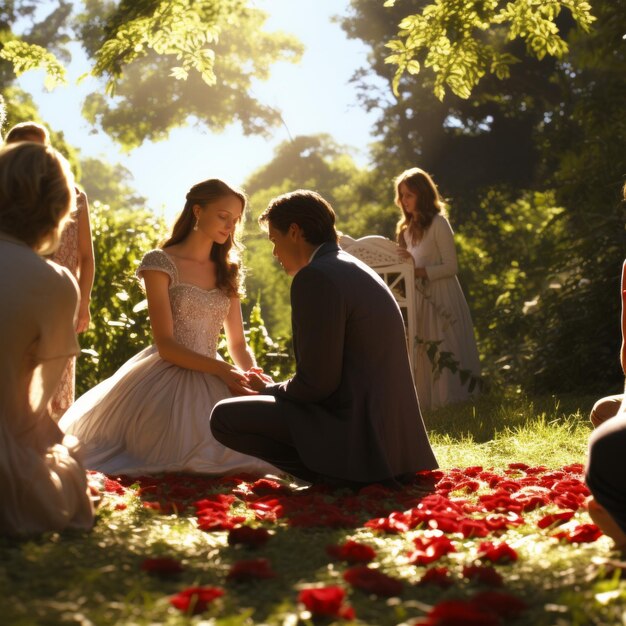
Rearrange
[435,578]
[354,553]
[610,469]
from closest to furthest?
[435,578]
[610,469]
[354,553]

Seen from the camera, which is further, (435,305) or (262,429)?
(435,305)

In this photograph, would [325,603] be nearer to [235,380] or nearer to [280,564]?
[280,564]

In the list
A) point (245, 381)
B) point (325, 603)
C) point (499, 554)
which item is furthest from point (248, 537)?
point (245, 381)

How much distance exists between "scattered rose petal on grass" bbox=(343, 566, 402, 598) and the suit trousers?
6.21 feet

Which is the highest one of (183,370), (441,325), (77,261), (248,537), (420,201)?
(420,201)

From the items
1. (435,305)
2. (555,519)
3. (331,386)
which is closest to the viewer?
(555,519)

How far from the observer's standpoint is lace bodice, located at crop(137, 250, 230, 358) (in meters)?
5.69

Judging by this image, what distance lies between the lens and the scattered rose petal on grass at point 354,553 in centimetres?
300

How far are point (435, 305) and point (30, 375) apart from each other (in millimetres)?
6333

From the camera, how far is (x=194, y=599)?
2363 millimetres

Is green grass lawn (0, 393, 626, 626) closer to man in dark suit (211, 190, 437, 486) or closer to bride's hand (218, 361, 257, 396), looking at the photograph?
man in dark suit (211, 190, 437, 486)

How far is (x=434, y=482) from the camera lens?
4.81m

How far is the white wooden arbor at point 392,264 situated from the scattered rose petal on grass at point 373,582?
A: 616cm

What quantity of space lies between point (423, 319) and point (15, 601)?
7.23 metres
